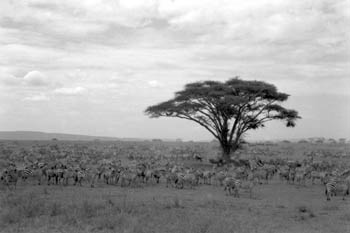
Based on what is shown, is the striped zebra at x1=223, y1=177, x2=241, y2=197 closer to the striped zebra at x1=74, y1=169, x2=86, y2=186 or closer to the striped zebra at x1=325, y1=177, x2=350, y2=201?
the striped zebra at x1=325, y1=177, x2=350, y2=201

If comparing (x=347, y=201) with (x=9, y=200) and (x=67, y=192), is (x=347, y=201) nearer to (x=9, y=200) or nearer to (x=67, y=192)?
(x=67, y=192)

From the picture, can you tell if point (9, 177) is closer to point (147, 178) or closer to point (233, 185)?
point (147, 178)

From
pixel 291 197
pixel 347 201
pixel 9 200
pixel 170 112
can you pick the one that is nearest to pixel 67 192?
pixel 9 200

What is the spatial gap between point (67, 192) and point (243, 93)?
679 inches

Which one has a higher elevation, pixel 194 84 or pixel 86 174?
pixel 194 84

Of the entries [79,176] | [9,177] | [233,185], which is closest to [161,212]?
[233,185]

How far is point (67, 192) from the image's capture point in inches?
567

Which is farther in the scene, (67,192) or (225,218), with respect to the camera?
(67,192)

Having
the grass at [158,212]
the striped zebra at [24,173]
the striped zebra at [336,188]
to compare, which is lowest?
the grass at [158,212]

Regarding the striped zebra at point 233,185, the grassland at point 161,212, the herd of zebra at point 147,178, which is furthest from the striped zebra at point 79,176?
the striped zebra at point 233,185

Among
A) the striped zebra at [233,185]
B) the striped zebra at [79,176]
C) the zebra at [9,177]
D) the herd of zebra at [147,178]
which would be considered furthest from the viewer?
the striped zebra at [79,176]

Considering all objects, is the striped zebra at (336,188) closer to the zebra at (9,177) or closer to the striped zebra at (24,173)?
the zebra at (9,177)

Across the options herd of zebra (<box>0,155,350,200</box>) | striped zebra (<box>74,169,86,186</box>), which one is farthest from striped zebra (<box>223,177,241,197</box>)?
striped zebra (<box>74,169,86,186</box>)

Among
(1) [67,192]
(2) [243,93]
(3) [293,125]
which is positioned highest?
(2) [243,93]
